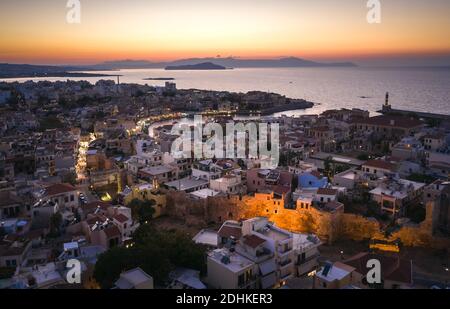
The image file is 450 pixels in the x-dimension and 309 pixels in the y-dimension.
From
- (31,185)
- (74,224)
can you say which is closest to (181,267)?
(74,224)

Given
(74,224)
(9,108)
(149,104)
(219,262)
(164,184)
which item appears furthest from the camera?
(149,104)

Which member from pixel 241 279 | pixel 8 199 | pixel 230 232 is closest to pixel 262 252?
pixel 241 279

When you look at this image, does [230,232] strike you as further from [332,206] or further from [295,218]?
[332,206]

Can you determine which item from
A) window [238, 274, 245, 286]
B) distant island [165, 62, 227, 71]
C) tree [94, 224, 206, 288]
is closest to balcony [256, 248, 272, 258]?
window [238, 274, 245, 286]

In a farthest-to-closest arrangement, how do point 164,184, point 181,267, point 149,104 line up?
point 149,104
point 164,184
point 181,267
